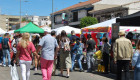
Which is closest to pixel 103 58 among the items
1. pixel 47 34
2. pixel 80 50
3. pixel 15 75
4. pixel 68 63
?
pixel 80 50

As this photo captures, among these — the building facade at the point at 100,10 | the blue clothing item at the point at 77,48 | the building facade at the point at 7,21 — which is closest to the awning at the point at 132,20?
the blue clothing item at the point at 77,48

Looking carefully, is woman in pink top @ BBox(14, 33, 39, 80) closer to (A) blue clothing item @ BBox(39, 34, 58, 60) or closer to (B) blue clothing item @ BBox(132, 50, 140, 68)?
(A) blue clothing item @ BBox(39, 34, 58, 60)

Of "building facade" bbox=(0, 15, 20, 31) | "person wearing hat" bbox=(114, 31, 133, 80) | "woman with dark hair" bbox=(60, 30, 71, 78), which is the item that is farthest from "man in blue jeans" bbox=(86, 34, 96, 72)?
"building facade" bbox=(0, 15, 20, 31)

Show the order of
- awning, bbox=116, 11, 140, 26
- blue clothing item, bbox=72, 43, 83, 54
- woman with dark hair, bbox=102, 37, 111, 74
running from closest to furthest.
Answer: woman with dark hair, bbox=102, 37, 111, 74 < awning, bbox=116, 11, 140, 26 < blue clothing item, bbox=72, 43, 83, 54

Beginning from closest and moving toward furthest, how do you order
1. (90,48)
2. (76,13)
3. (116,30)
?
(116,30), (90,48), (76,13)

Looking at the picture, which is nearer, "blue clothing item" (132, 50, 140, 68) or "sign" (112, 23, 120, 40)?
"blue clothing item" (132, 50, 140, 68)

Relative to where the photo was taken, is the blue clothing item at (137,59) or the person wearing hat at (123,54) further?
the person wearing hat at (123,54)

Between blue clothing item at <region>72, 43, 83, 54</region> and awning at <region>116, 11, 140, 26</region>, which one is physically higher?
awning at <region>116, 11, 140, 26</region>

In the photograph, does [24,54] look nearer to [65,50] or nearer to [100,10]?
[65,50]

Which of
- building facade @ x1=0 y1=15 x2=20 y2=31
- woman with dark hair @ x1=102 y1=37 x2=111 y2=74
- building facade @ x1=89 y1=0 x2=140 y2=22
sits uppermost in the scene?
building facade @ x1=0 y1=15 x2=20 y2=31

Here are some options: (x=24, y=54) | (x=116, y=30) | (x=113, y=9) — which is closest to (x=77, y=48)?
(x=116, y=30)

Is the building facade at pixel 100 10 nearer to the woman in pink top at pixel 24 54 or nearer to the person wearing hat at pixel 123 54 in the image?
the person wearing hat at pixel 123 54

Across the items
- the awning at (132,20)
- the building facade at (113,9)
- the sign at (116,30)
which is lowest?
the sign at (116,30)

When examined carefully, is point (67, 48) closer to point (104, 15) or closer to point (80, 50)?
point (80, 50)
